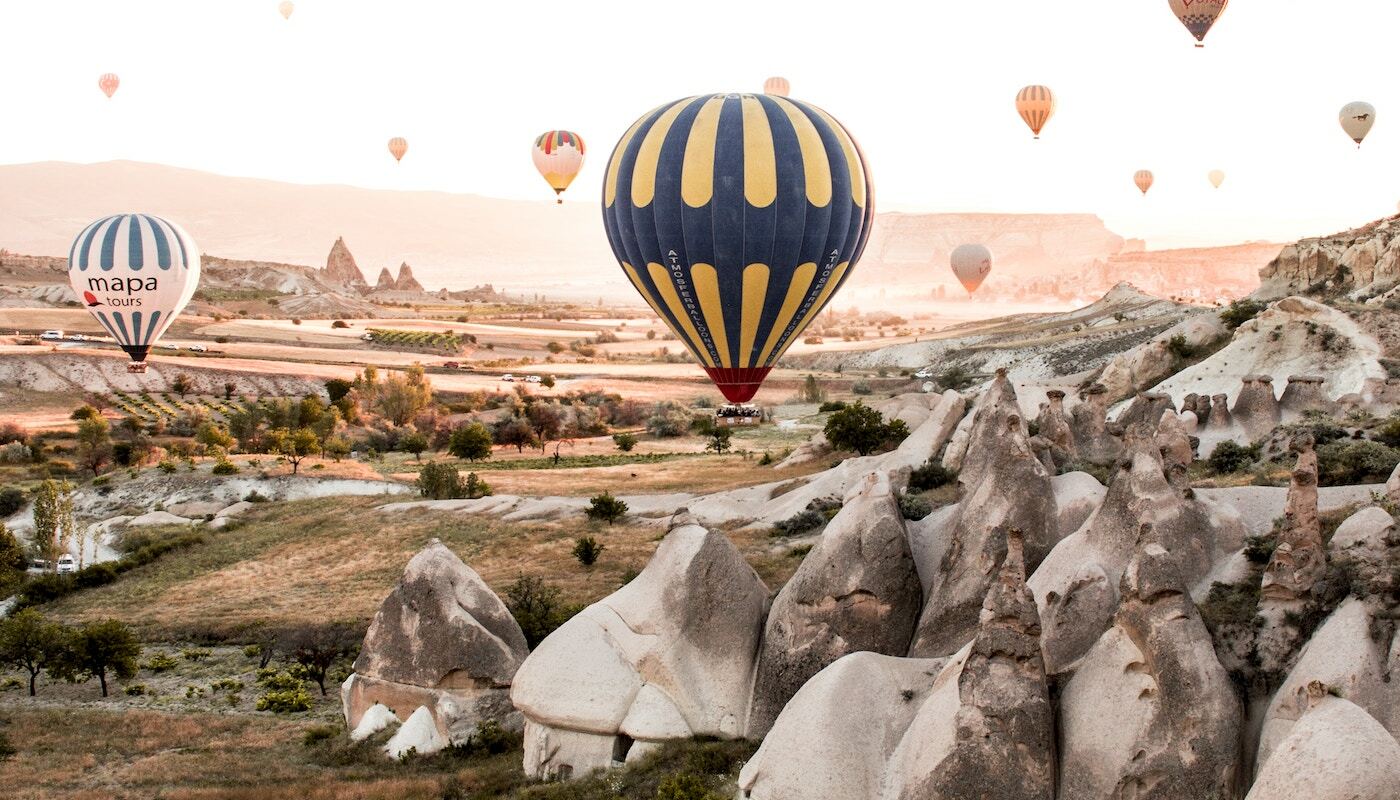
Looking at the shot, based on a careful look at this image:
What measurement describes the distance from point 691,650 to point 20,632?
19.2 m

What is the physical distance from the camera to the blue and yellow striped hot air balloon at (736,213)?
111ft

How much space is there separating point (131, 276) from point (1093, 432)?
57.4 meters

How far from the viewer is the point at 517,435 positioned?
76.6 metres

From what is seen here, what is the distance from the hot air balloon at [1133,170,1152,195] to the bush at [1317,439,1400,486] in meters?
131

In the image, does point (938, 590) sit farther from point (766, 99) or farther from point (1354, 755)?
point (766, 99)

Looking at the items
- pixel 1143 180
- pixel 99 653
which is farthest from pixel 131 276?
pixel 1143 180

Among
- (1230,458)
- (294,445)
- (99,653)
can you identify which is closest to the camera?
(1230,458)

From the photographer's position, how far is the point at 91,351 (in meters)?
99.8

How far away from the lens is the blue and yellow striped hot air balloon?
33812 mm

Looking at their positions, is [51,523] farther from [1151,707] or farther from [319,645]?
[1151,707]

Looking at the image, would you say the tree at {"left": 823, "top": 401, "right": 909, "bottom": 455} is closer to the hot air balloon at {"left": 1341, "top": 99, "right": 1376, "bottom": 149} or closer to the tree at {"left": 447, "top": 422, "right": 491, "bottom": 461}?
the tree at {"left": 447, "top": 422, "right": 491, "bottom": 461}

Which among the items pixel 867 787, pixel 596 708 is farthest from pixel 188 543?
pixel 867 787

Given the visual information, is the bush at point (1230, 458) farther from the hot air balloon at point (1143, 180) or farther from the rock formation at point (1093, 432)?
the hot air balloon at point (1143, 180)

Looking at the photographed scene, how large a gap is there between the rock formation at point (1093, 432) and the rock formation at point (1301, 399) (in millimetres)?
5624
